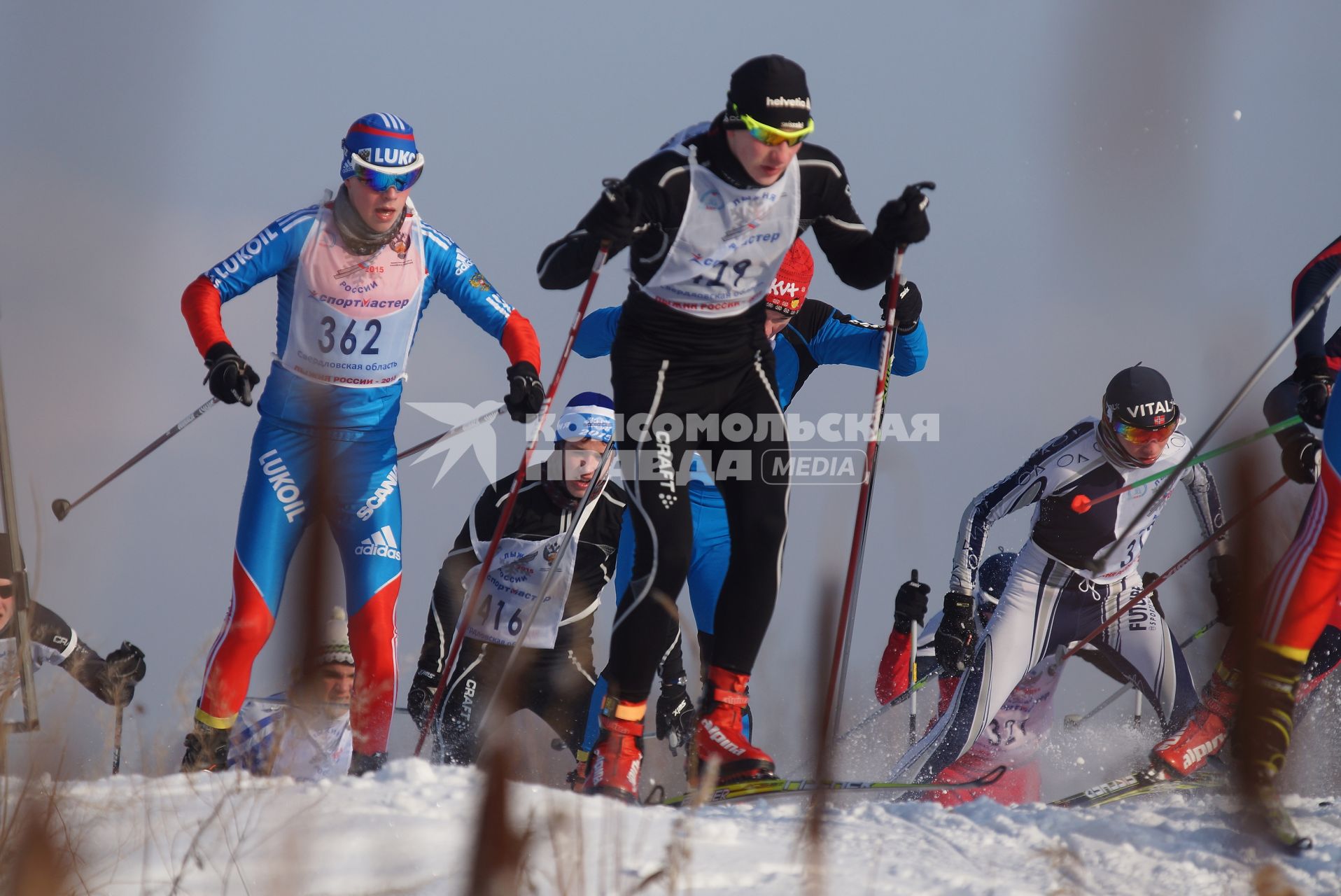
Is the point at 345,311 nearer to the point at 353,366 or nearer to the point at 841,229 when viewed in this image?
the point at 353,366

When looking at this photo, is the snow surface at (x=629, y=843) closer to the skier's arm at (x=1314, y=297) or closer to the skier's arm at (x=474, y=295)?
the skier's arm at (x=1314, y=297)

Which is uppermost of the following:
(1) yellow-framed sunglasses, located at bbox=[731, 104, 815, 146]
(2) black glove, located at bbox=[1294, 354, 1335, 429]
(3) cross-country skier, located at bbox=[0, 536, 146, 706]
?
(1) yellow-framed sunglasses, located at bbox=[731, 104, 815, 146]

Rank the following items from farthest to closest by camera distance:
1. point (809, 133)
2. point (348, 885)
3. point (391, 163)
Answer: point (391, 163)
point (809, 133)
point (348, 885)

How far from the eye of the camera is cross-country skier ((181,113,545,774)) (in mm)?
5004

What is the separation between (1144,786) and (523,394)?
3.20 meters

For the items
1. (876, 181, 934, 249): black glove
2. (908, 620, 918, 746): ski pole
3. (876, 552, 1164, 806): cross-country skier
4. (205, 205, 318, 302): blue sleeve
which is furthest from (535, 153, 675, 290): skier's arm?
(908, 620, 918, 746): ski pole

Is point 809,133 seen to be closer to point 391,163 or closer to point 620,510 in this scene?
point 391,163

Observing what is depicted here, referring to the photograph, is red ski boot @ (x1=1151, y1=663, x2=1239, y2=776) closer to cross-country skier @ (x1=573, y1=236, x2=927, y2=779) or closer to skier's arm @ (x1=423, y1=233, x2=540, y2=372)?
cross-country skier @ (x1=573, y1=236, x2=927, y2=779)

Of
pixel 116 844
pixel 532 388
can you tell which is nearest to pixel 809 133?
pixel 532 388

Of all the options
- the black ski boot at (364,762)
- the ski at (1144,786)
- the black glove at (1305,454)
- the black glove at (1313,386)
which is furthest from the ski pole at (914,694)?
the black ski boot at (364,762)

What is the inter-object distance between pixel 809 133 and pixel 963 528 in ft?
10.0

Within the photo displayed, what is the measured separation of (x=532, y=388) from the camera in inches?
202

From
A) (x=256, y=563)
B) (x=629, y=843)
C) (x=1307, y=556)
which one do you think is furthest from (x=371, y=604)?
(x=1307, y=556)

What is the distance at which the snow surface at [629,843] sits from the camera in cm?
271
